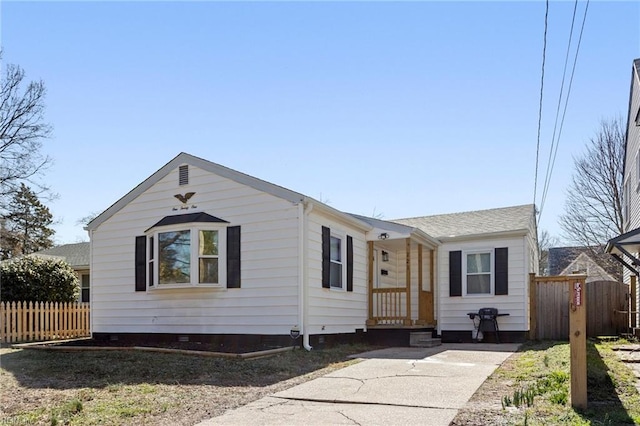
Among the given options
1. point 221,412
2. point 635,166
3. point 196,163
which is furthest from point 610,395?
point 635,166

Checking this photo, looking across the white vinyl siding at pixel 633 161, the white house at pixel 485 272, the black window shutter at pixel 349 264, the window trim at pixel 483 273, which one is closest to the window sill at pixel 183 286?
the black window shutter at pixel 349 264

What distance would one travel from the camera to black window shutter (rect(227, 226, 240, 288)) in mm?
11734

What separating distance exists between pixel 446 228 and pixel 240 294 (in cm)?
682

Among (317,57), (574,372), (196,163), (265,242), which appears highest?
(317,57)

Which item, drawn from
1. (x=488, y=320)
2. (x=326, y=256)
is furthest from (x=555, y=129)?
(x=326, y=256)

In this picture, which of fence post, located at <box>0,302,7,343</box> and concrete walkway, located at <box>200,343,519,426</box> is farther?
fence post, located at <box>0,302,7,343</box>

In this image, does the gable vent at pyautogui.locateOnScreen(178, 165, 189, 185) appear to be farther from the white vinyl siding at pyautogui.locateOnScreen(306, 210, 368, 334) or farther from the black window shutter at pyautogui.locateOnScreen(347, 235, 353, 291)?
the black window shutter at pyautogui.locateOnScreen(347, 235, 353, 291)

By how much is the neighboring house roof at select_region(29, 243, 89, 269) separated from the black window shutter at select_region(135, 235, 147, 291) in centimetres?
1074

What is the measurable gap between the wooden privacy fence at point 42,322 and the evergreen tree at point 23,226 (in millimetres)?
13823

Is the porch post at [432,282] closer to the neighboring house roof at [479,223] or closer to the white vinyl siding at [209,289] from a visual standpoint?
the neighboring house roof at [479,223]

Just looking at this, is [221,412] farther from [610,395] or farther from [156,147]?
[156,147]

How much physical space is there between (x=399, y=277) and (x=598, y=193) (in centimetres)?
1600

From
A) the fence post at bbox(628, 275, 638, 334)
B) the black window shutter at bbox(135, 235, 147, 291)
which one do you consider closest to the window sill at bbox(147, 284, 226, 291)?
the black window shutter at bbox(135, 235, 147, 291)

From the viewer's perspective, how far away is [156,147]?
16625mm
